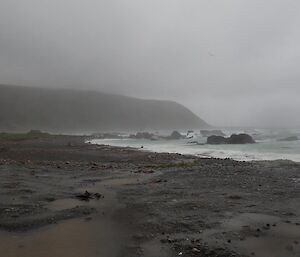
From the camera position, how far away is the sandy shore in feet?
26.1

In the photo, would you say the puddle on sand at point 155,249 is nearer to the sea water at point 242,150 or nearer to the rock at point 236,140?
the sea water at point 242,150

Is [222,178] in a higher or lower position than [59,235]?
higher

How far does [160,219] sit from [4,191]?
5.84 m

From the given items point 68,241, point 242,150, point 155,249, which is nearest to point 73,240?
point 68,241

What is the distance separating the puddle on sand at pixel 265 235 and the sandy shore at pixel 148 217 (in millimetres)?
21

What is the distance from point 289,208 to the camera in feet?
36.9

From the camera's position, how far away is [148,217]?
1006cm

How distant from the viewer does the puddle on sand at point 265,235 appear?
7.79m

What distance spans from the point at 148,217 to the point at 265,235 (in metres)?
3.02

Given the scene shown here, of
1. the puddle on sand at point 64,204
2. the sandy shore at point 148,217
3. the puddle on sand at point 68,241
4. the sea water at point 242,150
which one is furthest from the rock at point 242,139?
the puddle on sand at point 68,241

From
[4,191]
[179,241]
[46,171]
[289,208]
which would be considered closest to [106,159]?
[46,171]

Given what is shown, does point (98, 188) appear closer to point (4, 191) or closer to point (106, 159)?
point (4, 191)

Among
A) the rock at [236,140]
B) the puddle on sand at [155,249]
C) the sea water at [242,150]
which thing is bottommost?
the puddle on sand at [155,249]

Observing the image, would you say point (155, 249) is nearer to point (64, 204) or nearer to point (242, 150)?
point (64, 204)
